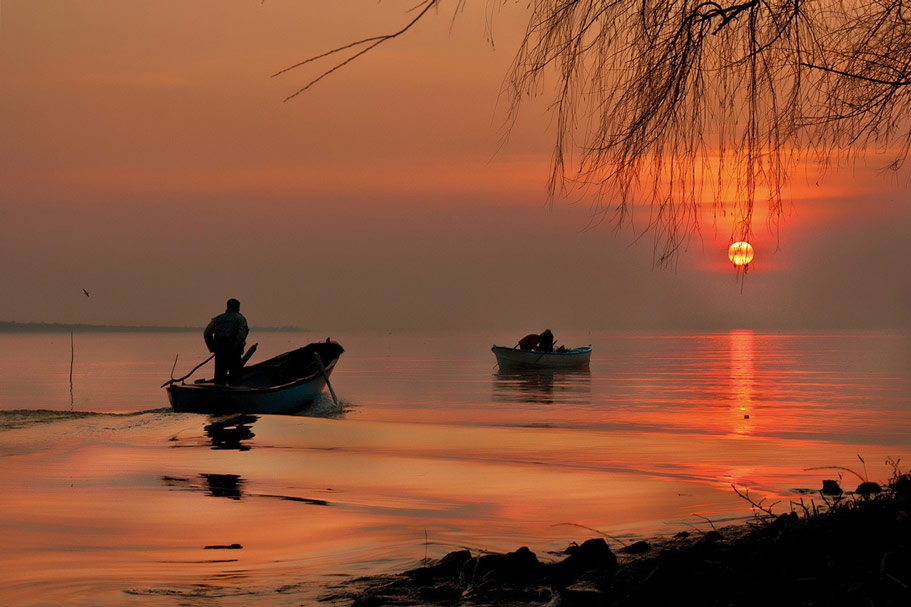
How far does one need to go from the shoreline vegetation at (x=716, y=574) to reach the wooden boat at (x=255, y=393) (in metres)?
17.4

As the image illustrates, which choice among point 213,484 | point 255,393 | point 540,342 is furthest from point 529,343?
point 213,484

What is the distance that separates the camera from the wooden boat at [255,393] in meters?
22.9

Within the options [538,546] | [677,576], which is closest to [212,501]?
[538,546]

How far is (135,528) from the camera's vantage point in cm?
930

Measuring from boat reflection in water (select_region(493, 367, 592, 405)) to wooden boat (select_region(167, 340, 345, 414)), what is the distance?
34.4 ft

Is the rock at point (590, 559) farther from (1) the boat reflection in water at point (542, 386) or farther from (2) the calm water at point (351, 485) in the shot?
(1) the boat reflection in water at point (542, 386)

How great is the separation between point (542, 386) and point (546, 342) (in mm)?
7703

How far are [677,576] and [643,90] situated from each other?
2.68 m

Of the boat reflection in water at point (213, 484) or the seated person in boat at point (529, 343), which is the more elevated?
the seated person in boat at point (529, 343)

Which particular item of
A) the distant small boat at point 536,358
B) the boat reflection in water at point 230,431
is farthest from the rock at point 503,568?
the distant small boat at point 536,358

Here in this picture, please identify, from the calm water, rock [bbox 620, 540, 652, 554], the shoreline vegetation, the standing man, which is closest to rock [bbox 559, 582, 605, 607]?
the shoreline vegetation

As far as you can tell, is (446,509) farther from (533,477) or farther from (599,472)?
(599,472)

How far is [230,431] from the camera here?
790 inches

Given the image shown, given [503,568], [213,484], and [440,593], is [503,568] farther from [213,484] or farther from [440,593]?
[213,484]
